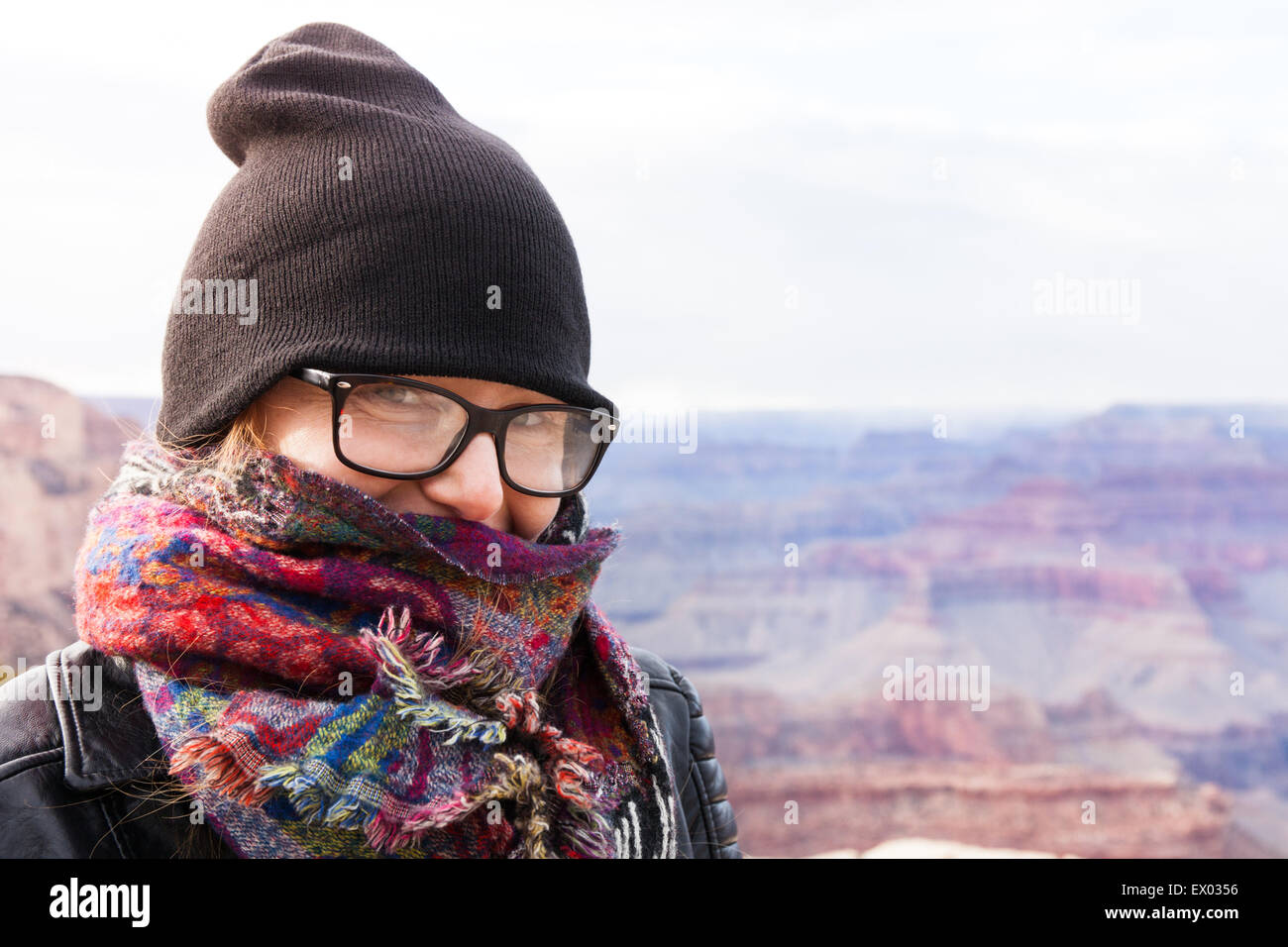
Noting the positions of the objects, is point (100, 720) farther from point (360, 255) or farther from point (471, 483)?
point (360, 255)

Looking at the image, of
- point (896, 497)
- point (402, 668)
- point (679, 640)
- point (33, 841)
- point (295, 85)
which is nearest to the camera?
point (33, 841)

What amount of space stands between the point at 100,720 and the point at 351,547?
1.23ft

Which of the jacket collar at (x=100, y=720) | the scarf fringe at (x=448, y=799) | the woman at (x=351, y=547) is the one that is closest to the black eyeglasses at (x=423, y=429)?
the woman at (x=351, y=547)

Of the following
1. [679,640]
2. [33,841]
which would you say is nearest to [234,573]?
[33,841]

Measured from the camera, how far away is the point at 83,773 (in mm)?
1156

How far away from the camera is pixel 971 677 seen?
38.3 ft

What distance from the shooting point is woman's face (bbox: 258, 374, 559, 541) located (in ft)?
4.28

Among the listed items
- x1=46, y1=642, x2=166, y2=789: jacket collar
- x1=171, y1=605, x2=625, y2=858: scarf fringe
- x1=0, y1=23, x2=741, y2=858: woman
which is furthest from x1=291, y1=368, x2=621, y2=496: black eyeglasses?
x1=46, y1=642, x2=166, y2=789: jacket collar

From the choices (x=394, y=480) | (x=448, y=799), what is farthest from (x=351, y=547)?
(x=448, y=799)

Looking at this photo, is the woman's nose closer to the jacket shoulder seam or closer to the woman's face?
the woman's face
